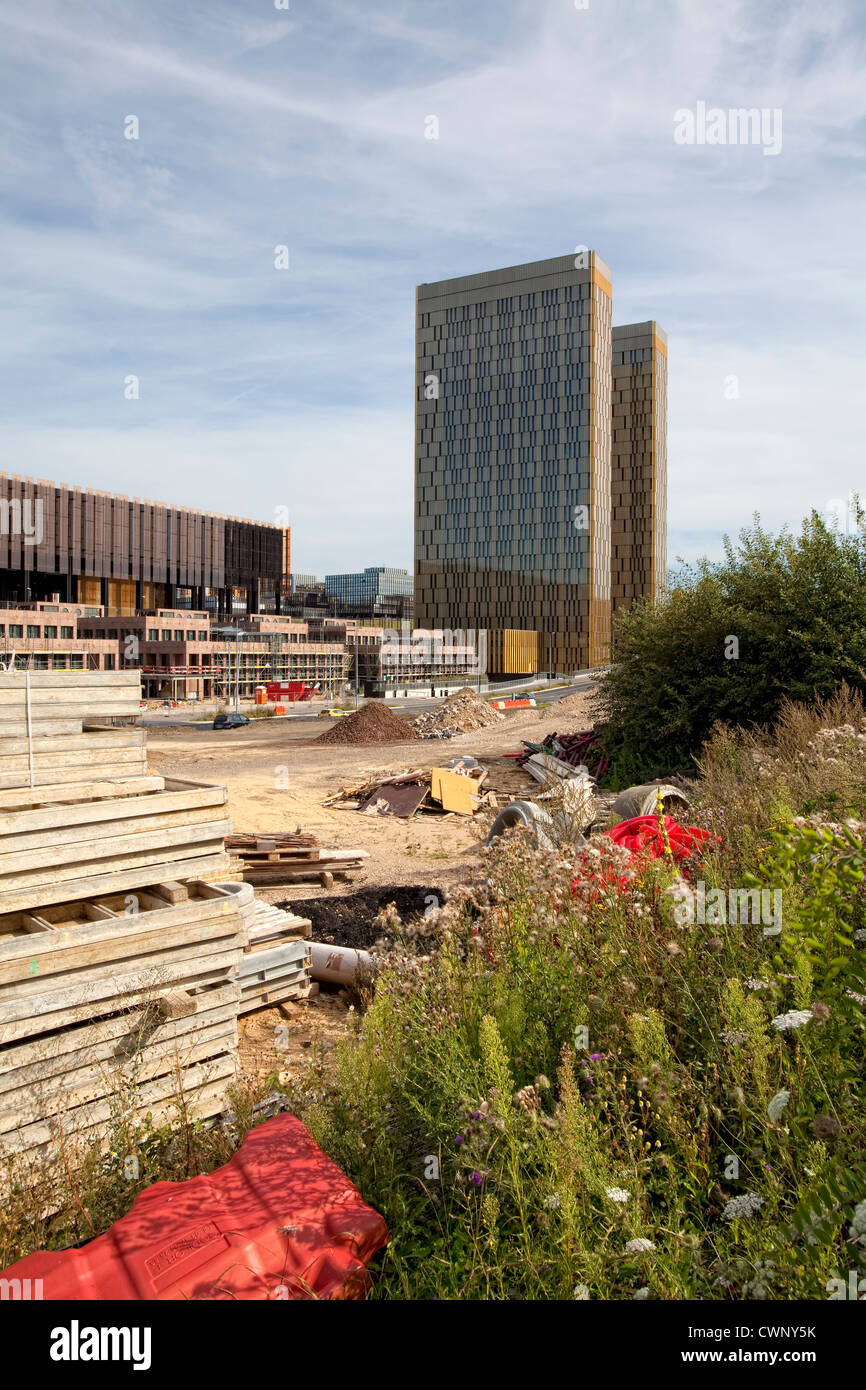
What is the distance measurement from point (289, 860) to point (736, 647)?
9274 millimetres

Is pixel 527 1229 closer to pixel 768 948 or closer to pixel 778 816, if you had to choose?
pixel 768 948

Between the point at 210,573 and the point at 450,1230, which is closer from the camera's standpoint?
the point at 450,1230

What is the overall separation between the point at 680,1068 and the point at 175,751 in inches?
1239

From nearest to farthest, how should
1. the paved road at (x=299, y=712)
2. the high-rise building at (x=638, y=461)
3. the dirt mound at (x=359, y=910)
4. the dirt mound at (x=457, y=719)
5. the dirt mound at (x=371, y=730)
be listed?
the dirt mound at (x=359, y=910) → the dirt mound at (x=371, y=730) → the dirt mound at (x=457, y=719) → the paved road at (x=299, y=712) → the high-rise building at (x=638, y=461)

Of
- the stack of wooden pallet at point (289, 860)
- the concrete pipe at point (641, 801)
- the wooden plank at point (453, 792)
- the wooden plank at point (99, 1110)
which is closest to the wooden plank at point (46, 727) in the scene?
the wooden plank at point (99, 1110)

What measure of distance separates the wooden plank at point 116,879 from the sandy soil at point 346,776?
6.05 m

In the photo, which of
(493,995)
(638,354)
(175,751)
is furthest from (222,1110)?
(638,354)

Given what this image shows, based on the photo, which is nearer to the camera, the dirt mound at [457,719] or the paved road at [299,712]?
the dirt mound at [457,719]

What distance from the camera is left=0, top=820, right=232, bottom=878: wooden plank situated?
16.1 ft

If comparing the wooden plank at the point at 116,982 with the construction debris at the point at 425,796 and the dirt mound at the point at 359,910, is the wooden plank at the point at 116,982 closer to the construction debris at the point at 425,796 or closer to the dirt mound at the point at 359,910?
the dirt mound at the point at 359,910

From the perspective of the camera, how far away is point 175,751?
32844 millimetres

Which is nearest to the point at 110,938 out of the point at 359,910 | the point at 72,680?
the point at 72,680

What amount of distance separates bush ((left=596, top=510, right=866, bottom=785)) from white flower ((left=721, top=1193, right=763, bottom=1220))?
40.7 feet

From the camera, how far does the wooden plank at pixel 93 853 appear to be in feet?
16.1
